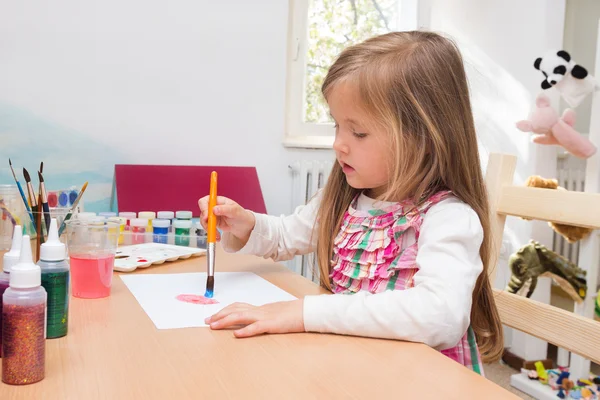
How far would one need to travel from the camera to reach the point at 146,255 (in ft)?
3.51

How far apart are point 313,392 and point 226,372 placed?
0.28ft

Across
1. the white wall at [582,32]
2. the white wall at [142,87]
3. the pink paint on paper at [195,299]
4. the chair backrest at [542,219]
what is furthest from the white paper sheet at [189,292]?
the white wall at [582,32]

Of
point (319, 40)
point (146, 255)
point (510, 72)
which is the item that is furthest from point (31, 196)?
point (510, 72)

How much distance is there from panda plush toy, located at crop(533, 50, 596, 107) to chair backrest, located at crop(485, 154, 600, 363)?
1.04m

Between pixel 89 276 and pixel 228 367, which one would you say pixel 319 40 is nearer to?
pixel 89 276

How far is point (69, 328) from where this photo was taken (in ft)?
2.11

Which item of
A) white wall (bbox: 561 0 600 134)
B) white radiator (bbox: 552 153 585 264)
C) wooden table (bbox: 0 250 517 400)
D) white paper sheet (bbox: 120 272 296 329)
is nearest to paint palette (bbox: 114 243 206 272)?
white paper sheet (bbox: 120 272 296 329)

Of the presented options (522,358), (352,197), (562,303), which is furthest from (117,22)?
(562,303)

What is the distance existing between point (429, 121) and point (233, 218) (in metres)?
0.37

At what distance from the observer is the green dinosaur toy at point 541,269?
188cm

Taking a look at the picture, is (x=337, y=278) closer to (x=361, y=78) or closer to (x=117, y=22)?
(x=361, y=78)

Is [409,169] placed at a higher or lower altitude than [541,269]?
higher

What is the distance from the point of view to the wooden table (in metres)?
0.49

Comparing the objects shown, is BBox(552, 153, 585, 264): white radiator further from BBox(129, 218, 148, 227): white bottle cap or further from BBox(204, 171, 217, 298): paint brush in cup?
BBox(204, 171, 217, 298): paint brush in cup
